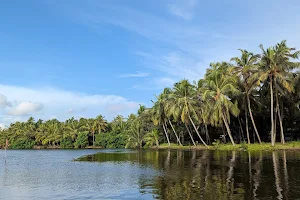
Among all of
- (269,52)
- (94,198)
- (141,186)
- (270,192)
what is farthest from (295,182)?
(269,52)

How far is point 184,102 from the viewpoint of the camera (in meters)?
58.2

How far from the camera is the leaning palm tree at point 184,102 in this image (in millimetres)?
57825

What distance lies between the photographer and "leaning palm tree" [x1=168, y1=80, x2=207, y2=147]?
5783 centimetres

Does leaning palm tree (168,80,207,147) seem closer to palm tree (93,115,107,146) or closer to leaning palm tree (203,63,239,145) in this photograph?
leaning palm tree (203,63,239,145)

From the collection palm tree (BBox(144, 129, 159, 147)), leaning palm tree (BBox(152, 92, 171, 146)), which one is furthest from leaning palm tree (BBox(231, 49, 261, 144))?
palm tree (BBox(144, 129, 159, 147))

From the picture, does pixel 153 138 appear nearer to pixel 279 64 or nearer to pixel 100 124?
pixel 100 124

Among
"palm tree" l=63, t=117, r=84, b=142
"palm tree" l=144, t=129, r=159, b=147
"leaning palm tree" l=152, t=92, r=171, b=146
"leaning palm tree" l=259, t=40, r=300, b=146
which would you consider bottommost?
"palm tree" l=144, t=129, r=159, b=147

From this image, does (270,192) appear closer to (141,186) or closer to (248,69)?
(141,186)

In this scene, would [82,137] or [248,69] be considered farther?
[82,137]

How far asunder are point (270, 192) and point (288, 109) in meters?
48.0

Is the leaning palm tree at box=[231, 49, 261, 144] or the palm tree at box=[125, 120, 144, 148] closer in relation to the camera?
the leaning palm tree at box=[231, 49, 261, 144]

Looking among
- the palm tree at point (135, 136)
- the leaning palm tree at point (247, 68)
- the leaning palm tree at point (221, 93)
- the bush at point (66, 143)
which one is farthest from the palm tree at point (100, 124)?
the leaning palm tree at point (247, 68)

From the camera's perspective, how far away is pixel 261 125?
212 ft

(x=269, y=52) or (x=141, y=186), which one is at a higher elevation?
(x=269, y=52)
